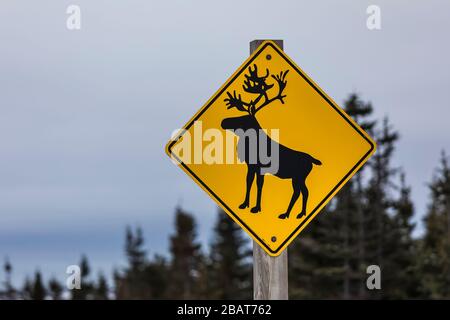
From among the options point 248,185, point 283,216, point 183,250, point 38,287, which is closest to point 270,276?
point 283,216

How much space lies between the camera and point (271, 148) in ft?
22.9

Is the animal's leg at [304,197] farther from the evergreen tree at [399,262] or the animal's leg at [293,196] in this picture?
the evergreen tree at [399,262]

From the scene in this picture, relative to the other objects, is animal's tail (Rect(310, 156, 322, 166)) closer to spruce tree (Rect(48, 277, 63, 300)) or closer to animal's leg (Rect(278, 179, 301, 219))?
animal's leg (Rect(278, 179, 301, 219))

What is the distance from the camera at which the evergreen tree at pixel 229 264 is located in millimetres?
75875

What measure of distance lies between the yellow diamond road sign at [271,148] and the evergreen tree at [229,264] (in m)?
67.2

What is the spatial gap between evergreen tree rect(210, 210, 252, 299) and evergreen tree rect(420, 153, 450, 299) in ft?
55.6

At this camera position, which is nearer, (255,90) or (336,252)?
(255,90)

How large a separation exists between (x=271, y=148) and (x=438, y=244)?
212 feet

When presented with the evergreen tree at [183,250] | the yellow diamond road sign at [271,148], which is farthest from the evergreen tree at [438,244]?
the yellow diamond road sign at [271,148]

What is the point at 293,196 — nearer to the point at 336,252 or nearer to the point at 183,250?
the point at 336,252

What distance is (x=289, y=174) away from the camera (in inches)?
270

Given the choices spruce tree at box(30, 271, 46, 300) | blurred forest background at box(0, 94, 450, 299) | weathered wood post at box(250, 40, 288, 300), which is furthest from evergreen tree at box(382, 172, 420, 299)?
spruce tree at box(30, 271, 46, 300)
